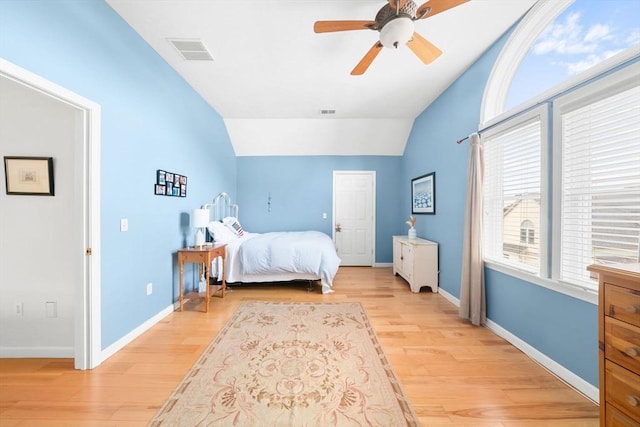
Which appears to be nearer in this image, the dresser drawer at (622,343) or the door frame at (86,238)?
the dresser drawer at (622,343)

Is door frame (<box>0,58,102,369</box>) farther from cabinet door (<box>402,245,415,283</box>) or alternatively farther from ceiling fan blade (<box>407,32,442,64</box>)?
cabinet door (<box>402,245,415,283</box>)

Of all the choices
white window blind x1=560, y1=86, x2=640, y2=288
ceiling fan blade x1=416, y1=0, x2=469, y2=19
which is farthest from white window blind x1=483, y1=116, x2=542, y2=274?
ceiling fan blade x1=416, y1=0, x2=469, y2=19

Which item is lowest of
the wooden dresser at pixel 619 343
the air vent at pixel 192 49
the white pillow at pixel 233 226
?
the wooden dresser at pixel 619 343

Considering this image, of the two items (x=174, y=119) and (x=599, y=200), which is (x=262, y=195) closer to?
(x=174, y=119)

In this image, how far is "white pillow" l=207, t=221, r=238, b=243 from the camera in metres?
3.60

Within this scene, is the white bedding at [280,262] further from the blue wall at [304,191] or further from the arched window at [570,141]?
the arched window at [570,141]

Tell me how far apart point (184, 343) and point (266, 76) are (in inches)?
124

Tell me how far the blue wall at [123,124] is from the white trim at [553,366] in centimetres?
357

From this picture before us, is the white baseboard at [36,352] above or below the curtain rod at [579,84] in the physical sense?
below

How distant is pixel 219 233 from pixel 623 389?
153 inches

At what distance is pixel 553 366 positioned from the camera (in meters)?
1.86

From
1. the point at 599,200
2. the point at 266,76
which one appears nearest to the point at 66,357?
the point at 266,76

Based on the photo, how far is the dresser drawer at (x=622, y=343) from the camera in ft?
3.26

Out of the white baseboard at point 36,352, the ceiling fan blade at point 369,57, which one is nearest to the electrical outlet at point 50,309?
the white baseboard at point 36,352
